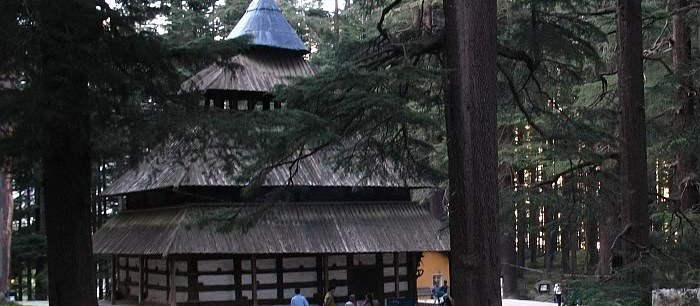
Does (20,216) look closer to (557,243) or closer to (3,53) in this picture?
(3,53)

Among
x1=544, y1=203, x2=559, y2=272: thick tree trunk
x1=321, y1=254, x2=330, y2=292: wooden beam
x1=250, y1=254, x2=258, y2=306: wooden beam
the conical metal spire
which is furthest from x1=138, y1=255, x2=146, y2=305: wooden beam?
x1=544, y1=203, x2=559, y2=272: thick tree trunk

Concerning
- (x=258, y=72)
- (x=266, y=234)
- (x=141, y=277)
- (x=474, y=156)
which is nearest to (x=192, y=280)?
(x=266, y=234)

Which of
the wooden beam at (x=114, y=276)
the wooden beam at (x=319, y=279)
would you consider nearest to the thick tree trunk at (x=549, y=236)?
the wooden beam at (x=319, y=279)

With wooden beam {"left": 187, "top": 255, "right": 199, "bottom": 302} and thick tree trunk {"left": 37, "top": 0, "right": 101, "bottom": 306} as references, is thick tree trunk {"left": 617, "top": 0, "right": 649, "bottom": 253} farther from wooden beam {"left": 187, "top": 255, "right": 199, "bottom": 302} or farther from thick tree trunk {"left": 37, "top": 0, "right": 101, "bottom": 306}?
wooden beam {"left": 187, "top": 255, "right": 199, "bottom": 302}

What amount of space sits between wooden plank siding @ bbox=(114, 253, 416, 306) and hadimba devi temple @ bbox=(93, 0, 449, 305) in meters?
0.03

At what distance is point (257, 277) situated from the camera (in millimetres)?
23297

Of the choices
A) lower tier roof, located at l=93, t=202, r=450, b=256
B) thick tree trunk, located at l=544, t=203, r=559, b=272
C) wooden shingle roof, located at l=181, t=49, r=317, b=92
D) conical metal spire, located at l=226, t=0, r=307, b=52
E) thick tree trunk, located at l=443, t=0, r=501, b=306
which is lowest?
thick tree trunk, located at l=544, t=203, r=559, b=272

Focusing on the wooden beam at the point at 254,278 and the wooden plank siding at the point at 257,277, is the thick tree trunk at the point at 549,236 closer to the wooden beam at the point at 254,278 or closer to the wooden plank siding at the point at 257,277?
the wooden plank siding at the point at 257,277

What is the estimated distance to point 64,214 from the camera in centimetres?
1100

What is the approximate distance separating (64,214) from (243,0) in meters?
27.9

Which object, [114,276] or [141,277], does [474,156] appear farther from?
[114,276]

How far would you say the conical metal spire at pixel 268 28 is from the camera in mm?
26172

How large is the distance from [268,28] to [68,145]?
16.1 meters

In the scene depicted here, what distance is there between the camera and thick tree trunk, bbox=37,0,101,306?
986 centimetres
